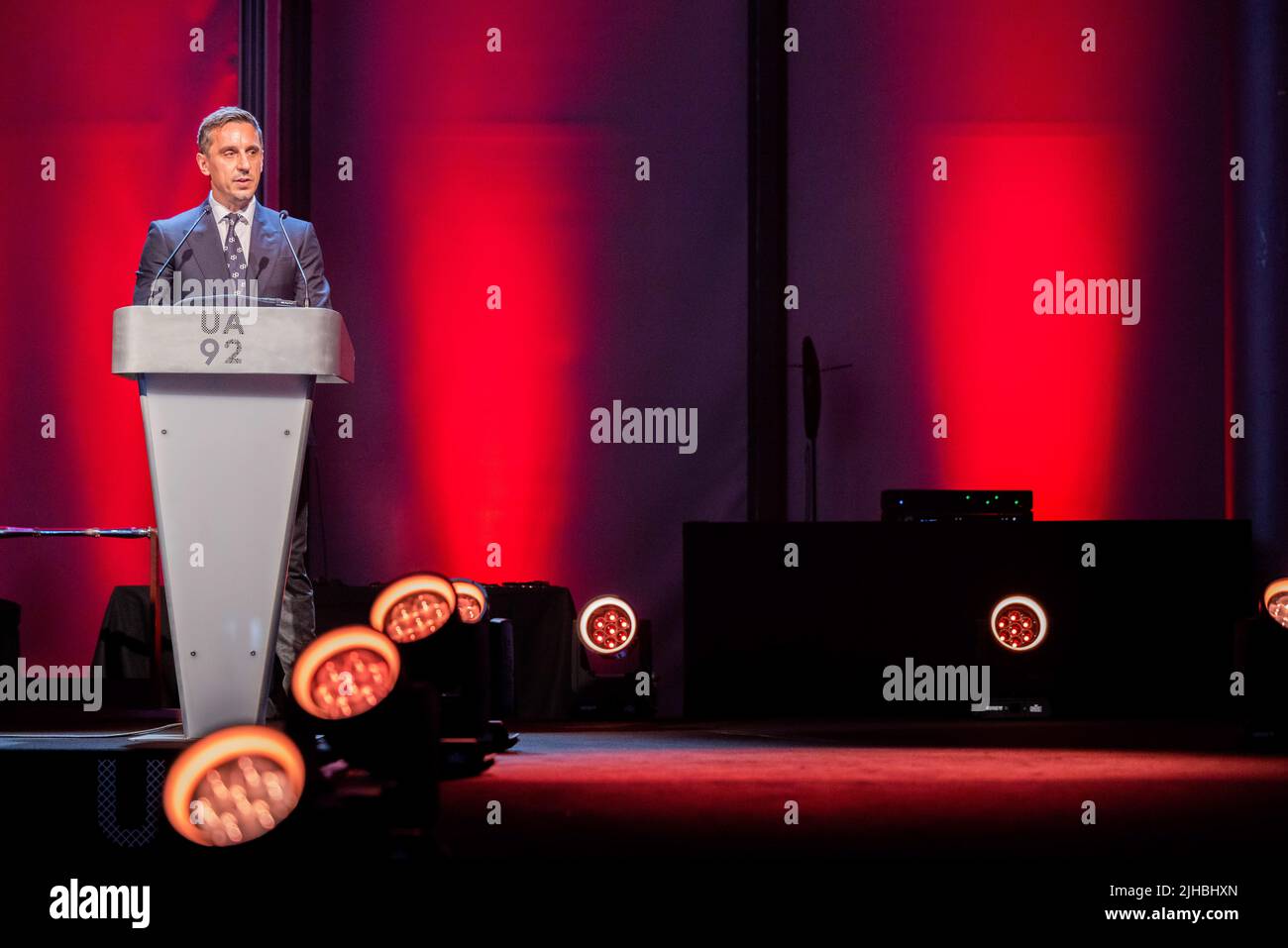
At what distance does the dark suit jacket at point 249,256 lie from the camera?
2.85 meters

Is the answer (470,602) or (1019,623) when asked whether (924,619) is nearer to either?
(1019,623)

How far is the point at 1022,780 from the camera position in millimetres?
2428

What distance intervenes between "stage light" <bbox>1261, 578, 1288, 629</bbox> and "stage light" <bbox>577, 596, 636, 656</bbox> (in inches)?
75.1

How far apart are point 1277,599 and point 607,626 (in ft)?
6.58

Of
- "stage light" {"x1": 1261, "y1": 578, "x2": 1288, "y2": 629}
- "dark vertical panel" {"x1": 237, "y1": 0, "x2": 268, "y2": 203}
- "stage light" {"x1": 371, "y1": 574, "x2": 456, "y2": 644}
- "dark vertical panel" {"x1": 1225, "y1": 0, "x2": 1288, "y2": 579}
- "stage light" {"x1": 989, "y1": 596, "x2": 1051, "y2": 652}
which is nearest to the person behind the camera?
"stage light" {"x1": 371, "y1": 574, "x2": 456, "y2": 644}

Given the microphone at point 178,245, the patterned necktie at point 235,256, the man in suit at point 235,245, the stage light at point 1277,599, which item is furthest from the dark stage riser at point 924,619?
the microphone at point 178,245

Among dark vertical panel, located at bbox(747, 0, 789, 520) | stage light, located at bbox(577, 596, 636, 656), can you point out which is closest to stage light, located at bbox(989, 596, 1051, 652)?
stage light, located at bbox(577, 596, 636, 656)

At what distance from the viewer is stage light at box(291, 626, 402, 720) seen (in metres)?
1.93

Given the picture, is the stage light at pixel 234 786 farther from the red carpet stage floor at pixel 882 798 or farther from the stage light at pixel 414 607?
the stage light at pixel 414 607

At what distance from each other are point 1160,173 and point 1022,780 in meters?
3.85

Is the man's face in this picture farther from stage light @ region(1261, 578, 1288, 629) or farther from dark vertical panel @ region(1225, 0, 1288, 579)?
dark vertical panel @ region(1225, 0, 1288, 579)

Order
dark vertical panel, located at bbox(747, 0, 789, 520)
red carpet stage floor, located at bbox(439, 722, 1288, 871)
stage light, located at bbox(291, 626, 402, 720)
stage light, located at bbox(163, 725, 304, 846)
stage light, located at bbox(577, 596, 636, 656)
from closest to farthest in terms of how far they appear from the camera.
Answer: stage light, located at bbox(163, 725, 304, 846) → red carpet stage floor, located at bbox(439, 722, 1288, 871) → stage light, located at bbox(291, 626, 402, 720) → stage light, located at bbox(577, 596, 636, 656) → dark vertical panel, located at bbox(747, 0, 789, 520)

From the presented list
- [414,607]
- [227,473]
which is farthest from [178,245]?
[414,607]
